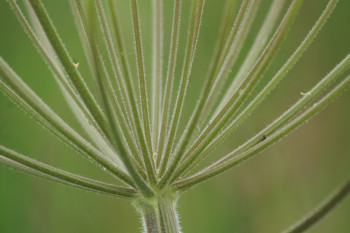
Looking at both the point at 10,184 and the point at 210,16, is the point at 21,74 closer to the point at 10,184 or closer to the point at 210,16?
the point at 10,184

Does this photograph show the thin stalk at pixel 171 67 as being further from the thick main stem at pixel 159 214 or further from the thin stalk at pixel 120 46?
the thin stalk at pixel 120 46

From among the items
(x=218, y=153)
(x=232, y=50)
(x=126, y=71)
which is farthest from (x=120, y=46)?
(x=218, y=153)

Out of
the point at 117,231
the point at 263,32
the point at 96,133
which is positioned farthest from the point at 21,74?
the point at 263,32

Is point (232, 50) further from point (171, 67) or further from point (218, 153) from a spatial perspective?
point (218, 153)

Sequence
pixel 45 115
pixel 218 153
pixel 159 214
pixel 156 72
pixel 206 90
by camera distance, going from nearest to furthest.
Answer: pixel 206 90 → pixel 45 115 → pixel 159 214 → pixel 156 72 → pixel 218 153

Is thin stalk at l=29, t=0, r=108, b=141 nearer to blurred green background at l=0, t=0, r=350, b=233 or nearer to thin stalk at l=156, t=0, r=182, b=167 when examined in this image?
thin stalk at l=156, t=0, r=182, b=167

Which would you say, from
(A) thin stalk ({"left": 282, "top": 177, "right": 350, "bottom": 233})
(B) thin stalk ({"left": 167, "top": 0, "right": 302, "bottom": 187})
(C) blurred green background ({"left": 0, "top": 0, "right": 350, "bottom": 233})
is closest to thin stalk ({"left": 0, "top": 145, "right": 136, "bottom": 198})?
(B) thin stalk ({"left": 167, "top": 0, "right": 302, "bottom": 187})
